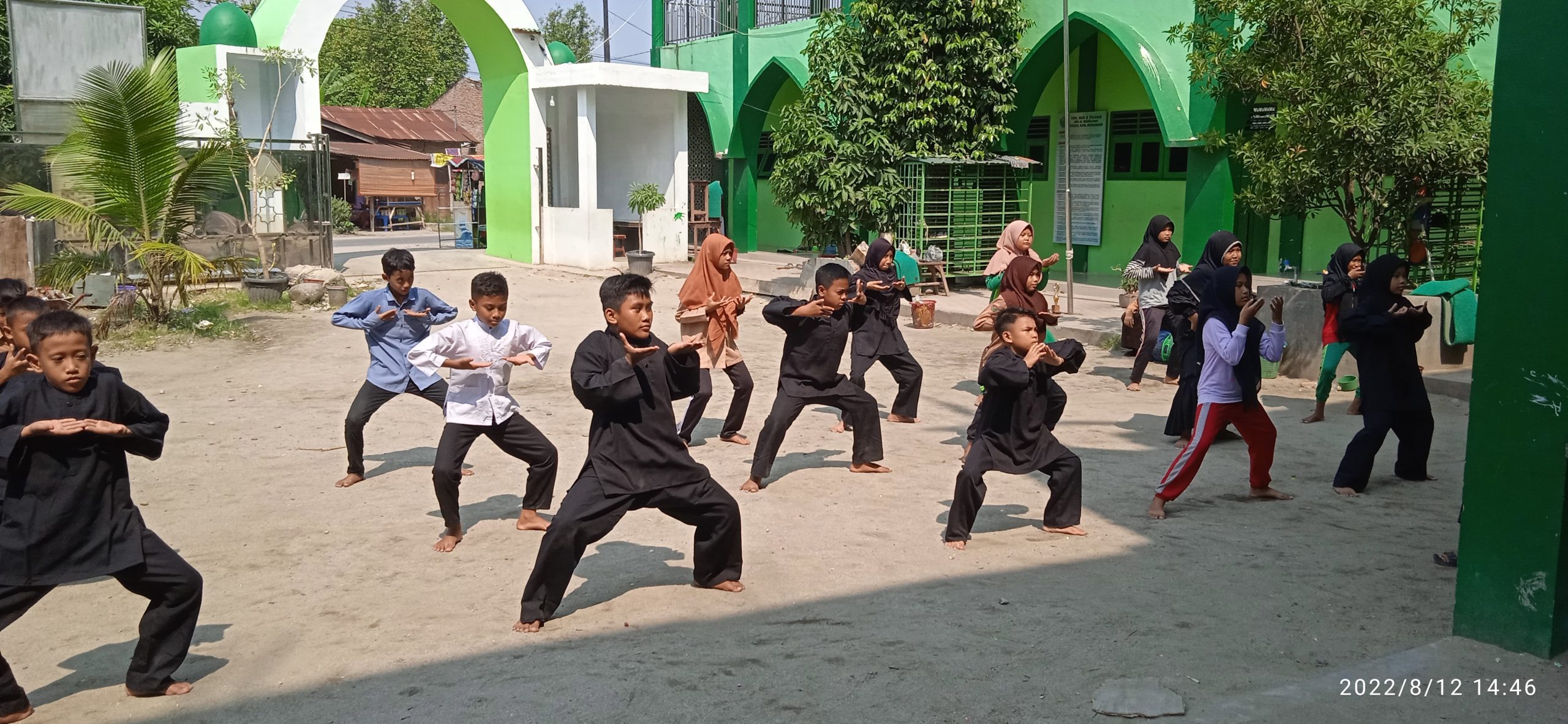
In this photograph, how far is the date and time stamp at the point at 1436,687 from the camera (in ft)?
12.1

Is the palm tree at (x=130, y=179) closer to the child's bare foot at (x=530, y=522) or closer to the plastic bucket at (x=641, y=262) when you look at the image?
the plastic bucket at (x=641, y=262)

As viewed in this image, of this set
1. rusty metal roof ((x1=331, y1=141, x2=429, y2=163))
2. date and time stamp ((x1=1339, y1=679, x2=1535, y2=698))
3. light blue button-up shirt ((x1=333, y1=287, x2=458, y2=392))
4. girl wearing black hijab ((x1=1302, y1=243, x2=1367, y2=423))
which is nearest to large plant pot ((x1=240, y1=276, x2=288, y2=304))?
light blue button-up shirt ((x1=333, y1=287, x2=458, y2=392))

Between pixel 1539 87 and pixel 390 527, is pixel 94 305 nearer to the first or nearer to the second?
pixel 390 527

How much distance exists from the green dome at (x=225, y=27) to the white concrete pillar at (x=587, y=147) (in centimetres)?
507

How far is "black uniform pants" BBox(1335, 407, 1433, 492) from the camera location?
6.50 metres

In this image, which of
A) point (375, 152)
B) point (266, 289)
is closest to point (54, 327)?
point (266, 289)

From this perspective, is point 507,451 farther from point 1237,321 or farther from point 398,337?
point 1237,321

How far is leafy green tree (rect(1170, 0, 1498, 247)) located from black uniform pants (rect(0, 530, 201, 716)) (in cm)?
800

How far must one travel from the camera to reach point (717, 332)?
810cm

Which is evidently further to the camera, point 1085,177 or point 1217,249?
point 1085,177

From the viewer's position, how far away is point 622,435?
470 centimetres

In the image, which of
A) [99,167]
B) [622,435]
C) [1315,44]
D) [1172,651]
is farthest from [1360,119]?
[99,167]

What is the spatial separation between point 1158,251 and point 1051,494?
15.0 ft

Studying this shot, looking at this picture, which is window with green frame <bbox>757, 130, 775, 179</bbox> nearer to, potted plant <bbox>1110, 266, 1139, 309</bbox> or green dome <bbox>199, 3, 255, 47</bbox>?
potted plant <bbox>1110, 266, 1139, 309</bbox>
